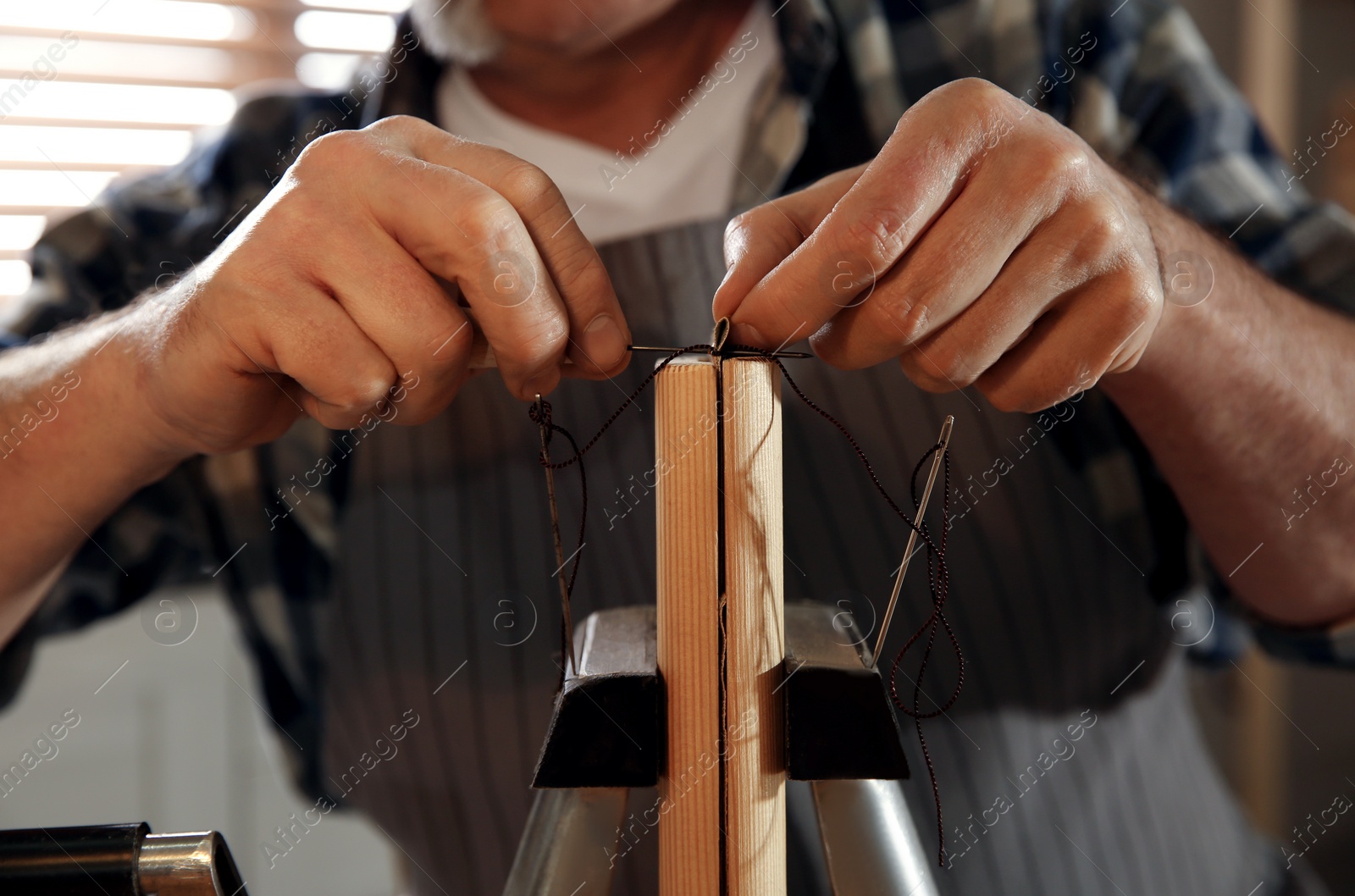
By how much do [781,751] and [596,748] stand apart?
7 centimetres

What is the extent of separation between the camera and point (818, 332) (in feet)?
1.35

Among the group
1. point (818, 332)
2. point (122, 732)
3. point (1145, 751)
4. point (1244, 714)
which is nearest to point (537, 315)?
point (818, 332)

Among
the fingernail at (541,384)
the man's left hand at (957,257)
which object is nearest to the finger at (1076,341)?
the man's left hand at (957,257)

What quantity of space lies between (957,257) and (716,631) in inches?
7.5

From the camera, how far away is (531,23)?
75 cm

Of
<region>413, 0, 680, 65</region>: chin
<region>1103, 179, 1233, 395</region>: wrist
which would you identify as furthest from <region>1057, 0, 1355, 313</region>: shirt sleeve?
<region>413, 0, 680, 65</region>: chin

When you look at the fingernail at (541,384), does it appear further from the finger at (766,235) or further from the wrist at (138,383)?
the wrist at (138,383)

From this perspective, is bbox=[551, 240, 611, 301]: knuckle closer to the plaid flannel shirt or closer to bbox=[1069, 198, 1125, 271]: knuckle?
bbox=[1069, 198, 1125, 271]: knuckle

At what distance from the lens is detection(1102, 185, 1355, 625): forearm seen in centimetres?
55

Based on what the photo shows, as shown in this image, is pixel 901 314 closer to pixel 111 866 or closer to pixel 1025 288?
pixel 1025 288

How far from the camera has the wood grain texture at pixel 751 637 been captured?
12.5 inches

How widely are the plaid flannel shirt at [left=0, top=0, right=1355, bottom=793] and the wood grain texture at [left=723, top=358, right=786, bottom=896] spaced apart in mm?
524

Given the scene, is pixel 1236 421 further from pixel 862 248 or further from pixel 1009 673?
pixel 862 248

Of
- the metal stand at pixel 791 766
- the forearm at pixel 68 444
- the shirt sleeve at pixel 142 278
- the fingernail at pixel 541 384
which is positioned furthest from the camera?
the shirt sleeve at pixel 142 278
